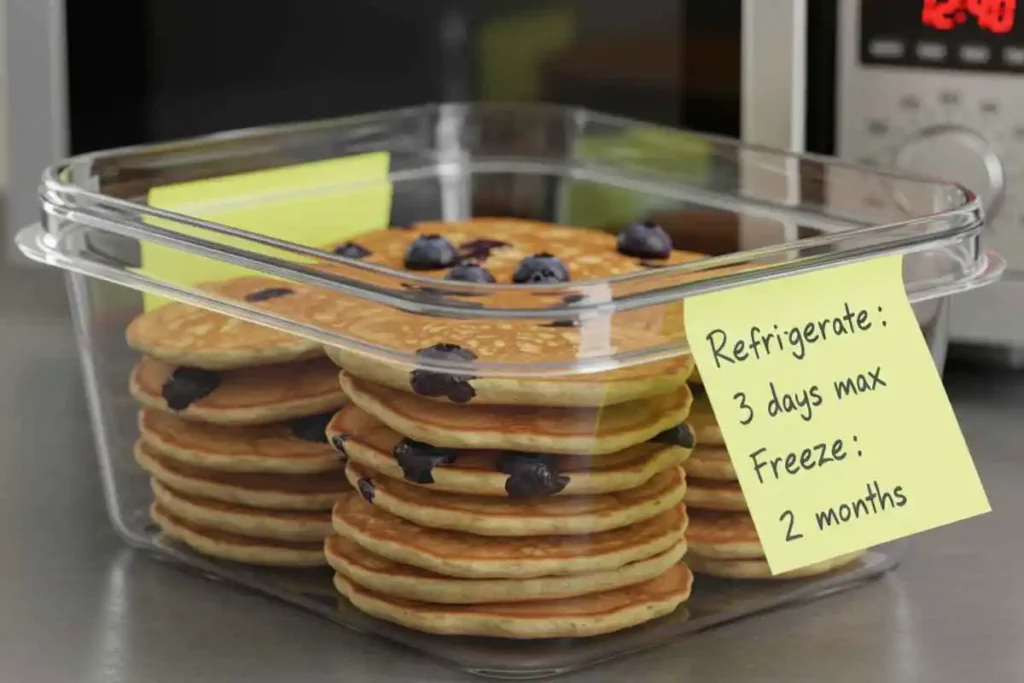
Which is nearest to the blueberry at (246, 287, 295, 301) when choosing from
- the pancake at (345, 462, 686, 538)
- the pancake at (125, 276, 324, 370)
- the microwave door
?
the pancake at (125, 276, 324, 370)

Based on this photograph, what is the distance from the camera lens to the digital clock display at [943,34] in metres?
1.06

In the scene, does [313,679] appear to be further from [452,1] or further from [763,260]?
[452,1]

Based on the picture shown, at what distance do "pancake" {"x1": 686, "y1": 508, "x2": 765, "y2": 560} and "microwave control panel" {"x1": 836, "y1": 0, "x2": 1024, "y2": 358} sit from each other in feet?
1.17

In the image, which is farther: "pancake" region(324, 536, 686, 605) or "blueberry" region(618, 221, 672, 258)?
"blueberry" region(618, 221, 672, 258)

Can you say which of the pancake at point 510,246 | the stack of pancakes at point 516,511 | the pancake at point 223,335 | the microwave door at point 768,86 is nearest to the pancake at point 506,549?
the stack of pancakes at point 516,511

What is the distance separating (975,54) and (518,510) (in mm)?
510

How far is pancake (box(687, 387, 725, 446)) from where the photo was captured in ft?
2.53

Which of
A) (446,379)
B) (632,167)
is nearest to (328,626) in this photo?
(446,379)

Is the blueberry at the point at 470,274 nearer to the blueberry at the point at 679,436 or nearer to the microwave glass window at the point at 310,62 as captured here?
the blueberry at the point at 679,436

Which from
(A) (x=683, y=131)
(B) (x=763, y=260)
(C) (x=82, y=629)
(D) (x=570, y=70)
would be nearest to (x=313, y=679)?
(C) (x=82, y=629)

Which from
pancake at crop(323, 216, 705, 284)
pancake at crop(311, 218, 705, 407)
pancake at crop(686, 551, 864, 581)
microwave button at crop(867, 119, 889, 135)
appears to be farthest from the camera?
microwave button at crop(867, 119, 889, 135)

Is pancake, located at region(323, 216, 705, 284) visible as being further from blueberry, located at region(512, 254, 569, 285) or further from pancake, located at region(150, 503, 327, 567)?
pancake, located at region(150, 503, 327, 567)

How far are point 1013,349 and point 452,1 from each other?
49 cm

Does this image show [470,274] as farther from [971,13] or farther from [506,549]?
[971,13]
